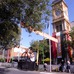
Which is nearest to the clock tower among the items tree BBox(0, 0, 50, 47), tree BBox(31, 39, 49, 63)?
tree BBox(31, 39, 49, 63)

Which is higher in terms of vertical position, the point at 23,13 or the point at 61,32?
the point at 61,32

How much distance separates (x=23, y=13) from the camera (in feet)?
38.5

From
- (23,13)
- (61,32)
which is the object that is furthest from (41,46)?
(23,13)

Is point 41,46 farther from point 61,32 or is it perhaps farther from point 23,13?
point 23,13

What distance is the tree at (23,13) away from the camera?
10784 mm

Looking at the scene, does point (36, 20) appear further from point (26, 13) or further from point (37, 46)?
point (37, 46)

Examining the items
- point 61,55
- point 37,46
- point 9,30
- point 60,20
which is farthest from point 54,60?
point 9,30

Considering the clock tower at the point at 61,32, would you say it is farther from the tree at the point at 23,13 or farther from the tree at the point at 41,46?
the tree at the point at 23,13

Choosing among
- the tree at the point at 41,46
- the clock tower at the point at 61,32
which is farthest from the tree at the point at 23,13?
the tree at the point at 41,46

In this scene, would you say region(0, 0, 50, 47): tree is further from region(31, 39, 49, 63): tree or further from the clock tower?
region(31, 39, 49, 63): tree

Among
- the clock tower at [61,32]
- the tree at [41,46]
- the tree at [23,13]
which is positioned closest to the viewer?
the tree at [23,13]

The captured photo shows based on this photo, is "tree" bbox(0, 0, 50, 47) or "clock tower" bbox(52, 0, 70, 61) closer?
"tree" bbox(0, 0, 50, 47)

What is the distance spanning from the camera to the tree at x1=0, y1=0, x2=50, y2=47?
10.8 m

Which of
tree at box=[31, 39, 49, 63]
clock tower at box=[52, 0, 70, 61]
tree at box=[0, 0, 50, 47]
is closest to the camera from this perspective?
tree at box=[0, 0, 50, 47]
